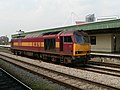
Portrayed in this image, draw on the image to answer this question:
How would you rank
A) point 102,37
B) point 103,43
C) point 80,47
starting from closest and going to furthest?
point 80,47 < point 103,43 < point 102,37

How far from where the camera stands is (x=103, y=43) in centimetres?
3112

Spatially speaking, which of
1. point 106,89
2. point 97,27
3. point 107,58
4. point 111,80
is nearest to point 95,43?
point 97,27

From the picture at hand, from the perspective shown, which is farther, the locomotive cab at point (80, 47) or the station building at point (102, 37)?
the station building at point (102, 37)

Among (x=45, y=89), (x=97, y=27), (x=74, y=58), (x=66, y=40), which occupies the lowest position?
(x=45, y=89)

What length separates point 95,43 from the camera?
32875 millimetres

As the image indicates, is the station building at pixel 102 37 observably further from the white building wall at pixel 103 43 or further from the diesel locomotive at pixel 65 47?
the diesel locomotive at pixel 65 47

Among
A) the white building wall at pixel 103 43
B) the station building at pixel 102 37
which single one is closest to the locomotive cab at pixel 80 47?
the station building at pixel 102 37

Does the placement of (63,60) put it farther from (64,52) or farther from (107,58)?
(107,58)

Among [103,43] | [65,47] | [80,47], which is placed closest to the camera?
[80,47]

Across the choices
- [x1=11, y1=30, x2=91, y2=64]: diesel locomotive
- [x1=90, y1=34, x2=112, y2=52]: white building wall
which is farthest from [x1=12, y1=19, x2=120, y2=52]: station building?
[x1=11, y1=30, x2=91, y2=64]: diesel locomotive

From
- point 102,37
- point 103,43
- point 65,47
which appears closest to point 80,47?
point 65,47

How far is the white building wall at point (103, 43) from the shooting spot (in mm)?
30097

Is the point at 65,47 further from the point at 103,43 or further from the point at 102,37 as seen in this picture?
the point at 102,37

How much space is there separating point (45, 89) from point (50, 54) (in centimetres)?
1008
